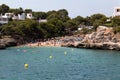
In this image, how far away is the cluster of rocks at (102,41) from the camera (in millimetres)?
104875

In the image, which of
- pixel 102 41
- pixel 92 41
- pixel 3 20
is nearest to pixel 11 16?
pixel 3 20

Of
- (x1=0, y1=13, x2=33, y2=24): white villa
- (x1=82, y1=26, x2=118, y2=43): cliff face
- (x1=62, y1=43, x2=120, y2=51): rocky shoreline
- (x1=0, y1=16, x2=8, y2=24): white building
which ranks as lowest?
(x1=62, y1=43, x2=120, y2=51): rocky shoreline

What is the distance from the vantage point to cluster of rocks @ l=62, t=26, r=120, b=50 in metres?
105

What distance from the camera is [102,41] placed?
109 meters

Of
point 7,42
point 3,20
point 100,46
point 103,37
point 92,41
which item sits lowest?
point 100,46

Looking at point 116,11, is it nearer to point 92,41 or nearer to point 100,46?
point 92,41

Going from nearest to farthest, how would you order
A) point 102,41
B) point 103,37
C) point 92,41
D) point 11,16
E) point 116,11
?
point 102,41
point 103,37
point 92,41
point 116,11
point 11,16

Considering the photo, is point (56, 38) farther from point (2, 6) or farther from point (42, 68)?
point (42, 68)

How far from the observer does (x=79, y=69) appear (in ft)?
187

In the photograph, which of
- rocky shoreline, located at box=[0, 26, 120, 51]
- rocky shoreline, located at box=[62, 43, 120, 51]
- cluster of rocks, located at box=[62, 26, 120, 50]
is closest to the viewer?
rocky shoreline, located at box=[62, 43, 120, 51]

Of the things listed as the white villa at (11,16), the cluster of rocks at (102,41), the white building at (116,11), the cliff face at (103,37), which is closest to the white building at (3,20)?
the white villa at (11,16)

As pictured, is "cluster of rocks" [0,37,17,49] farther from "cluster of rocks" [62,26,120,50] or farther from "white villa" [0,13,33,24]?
"white villa" [0,13,33,24]

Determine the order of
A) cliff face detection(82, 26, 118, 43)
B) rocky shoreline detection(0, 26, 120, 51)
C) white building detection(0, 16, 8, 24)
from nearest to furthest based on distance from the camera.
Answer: rocky shoreline detection(0, 26, 120, 51), cliff face detection(82, 26, 118, 43), white building detection(0, 16, 8, 24)

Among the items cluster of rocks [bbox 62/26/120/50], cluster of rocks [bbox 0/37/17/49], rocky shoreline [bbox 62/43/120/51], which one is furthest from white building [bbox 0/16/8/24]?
rocky shoreline [bbox 62/43/120/51]
